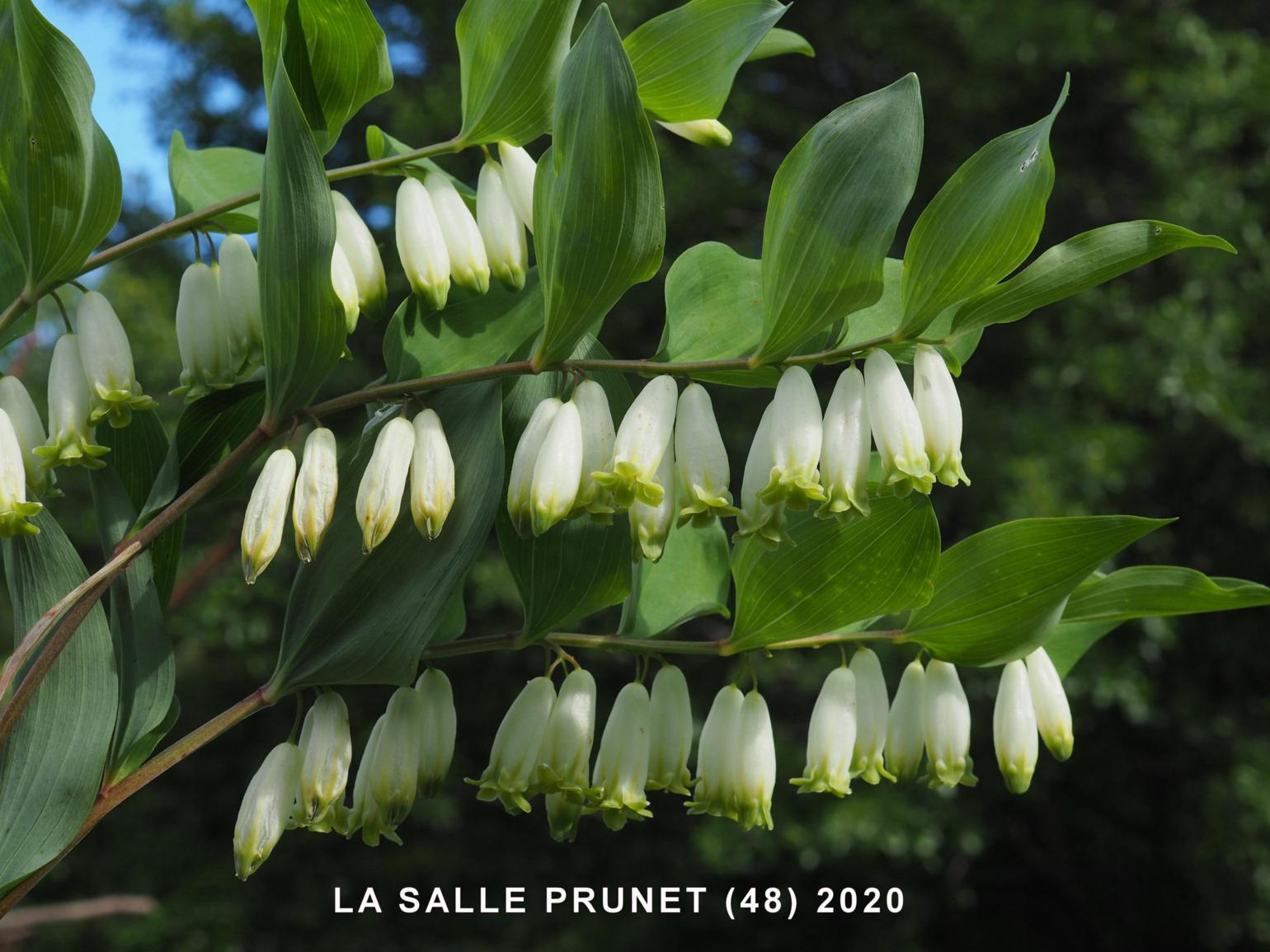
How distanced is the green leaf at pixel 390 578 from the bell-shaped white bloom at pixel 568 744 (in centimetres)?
12

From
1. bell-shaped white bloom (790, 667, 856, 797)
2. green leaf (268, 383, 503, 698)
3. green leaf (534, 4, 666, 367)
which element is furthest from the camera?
bell-shaped white bloom (790, 667, 856, 797)

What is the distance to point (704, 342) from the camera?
86 cm

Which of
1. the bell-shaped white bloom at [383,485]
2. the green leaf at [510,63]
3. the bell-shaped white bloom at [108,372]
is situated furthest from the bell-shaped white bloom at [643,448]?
the bell-shaped white bloom at [108,372]

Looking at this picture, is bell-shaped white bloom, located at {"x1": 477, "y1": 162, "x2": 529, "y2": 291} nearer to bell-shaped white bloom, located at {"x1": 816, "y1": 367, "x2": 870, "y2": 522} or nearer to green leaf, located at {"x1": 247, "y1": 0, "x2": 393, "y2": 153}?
green leaf, located at {"x1": 247, "y1": 0, "x2": 393, "y2": 153}

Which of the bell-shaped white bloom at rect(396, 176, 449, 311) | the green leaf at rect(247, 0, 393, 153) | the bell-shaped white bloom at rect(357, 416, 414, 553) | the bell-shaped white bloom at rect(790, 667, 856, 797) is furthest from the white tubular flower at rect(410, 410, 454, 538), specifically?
the bell-shaped white bloom at rect(790, 667, 856, 797)

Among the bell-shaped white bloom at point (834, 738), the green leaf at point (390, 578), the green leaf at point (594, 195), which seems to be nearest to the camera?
the green leaf at point (594, 195)

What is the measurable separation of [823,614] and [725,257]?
0.28 meters

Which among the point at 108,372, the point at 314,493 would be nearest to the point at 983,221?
the point at 314,493

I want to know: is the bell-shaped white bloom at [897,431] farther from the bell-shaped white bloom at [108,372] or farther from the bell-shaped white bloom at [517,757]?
the bell-shaped white bloom at [108,372]

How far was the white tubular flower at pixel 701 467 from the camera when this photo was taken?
76cm

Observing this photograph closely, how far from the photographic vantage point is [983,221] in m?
0.71

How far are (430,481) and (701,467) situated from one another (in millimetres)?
172

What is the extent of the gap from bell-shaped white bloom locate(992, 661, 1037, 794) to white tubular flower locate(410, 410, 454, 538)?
45cm

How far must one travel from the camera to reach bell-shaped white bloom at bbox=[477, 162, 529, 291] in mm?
862
